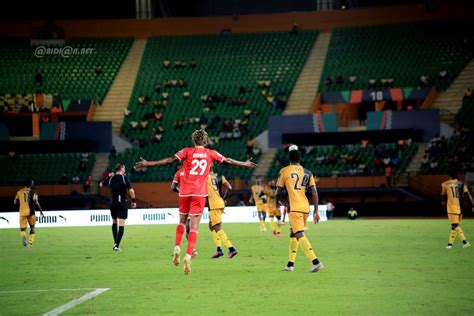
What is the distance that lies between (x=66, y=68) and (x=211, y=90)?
11954mm

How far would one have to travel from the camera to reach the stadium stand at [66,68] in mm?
62250

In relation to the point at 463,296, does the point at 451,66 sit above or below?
above

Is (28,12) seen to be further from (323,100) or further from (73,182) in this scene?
(323,100)

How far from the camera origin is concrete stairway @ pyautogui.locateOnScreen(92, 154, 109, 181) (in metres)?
55.4

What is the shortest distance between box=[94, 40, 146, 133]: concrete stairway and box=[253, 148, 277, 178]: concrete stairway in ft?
34.8

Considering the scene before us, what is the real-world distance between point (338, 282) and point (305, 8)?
5747 centimetres

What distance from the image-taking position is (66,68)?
65062mm

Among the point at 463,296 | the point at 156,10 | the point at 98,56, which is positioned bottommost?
the point at 463,296

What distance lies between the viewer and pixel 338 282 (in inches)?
564

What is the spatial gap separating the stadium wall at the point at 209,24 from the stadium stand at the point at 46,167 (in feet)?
51.2

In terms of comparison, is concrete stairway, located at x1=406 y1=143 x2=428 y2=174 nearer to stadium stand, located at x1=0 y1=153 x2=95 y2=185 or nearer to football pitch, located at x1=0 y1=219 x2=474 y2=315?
stadium stand, located at x1=0 y1=153 x2=95 y2=185

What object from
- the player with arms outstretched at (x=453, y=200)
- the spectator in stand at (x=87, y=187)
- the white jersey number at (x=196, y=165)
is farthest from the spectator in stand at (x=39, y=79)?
the white jersey number at (x=196, y=165)

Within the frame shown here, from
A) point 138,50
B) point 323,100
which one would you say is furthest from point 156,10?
point 323,100

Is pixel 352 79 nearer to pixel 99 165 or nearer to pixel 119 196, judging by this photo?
pixel 99 165
